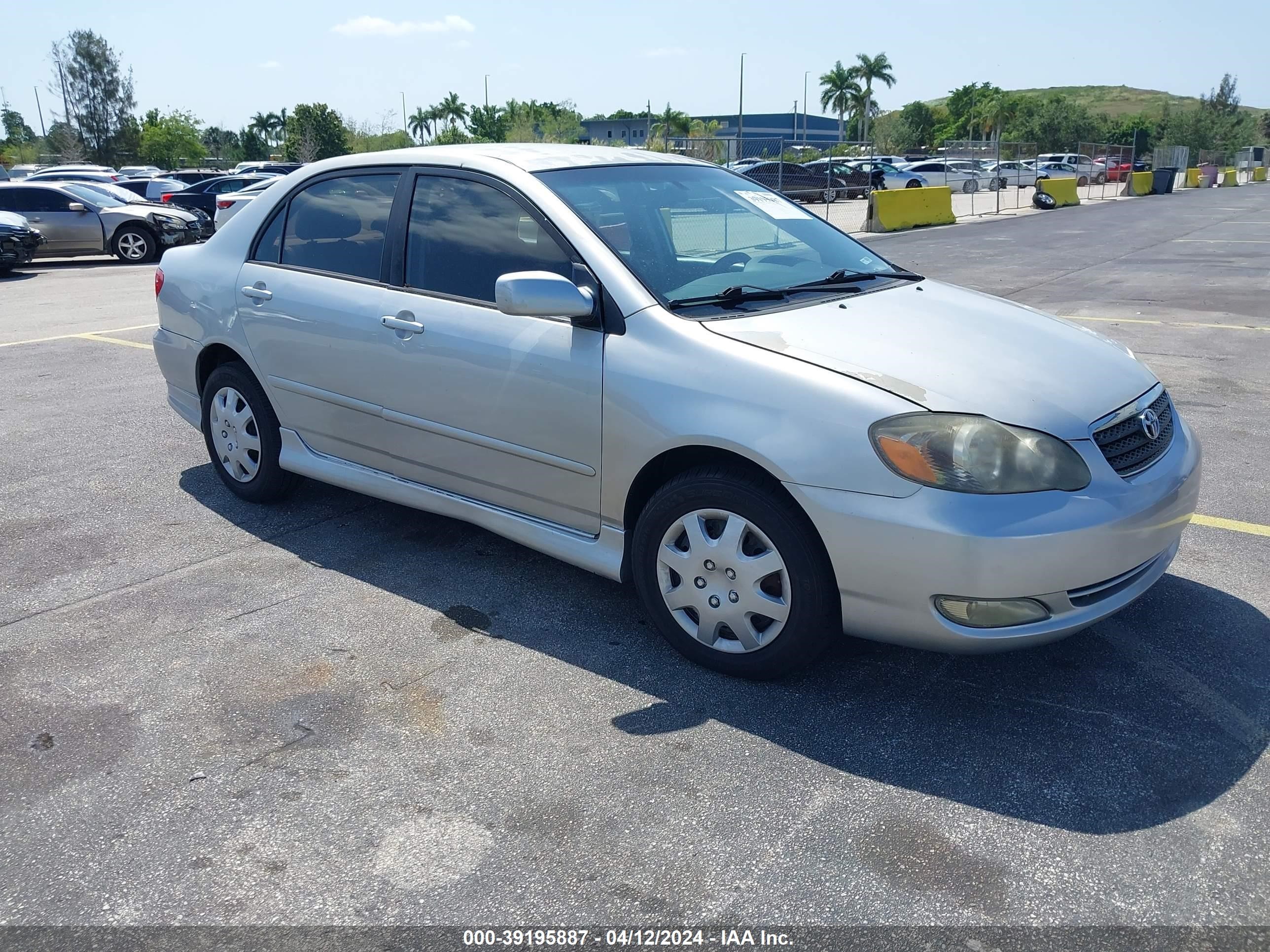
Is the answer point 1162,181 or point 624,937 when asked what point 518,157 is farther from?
point 1162,181

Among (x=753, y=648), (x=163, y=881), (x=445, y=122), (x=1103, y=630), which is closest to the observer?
(x=163, y=881)

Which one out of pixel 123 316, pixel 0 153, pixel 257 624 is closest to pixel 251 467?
pixel 257 624

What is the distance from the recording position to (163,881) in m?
2.54

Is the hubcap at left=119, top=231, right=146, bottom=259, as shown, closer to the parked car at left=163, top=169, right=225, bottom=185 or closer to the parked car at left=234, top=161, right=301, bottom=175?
the parked car at left=234, top=161, right=301, bottom=175

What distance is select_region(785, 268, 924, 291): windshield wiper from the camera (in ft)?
13.0

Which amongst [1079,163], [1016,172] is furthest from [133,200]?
[1079,163]

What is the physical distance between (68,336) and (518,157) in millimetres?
8031

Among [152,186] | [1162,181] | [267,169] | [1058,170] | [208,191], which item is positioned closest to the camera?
[208,191]

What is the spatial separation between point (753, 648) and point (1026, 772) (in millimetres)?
873

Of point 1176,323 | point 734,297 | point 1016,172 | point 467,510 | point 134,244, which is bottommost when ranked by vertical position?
point 134,244

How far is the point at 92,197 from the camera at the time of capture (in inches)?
778

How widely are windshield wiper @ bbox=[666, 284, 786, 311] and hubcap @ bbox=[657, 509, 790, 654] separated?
0.74 metres

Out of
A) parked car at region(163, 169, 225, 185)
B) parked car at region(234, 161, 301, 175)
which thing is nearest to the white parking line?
parked car at region(234, 161, 301, 175)

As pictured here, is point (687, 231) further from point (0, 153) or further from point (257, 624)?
point (0, 153)
